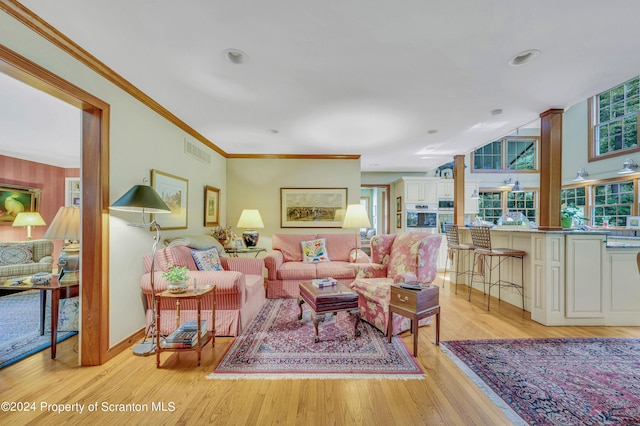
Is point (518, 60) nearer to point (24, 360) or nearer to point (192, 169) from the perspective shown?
point (192, 169)

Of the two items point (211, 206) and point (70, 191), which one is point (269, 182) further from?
point (70, 191)

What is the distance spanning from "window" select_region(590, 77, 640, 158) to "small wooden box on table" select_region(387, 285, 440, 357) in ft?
23.8

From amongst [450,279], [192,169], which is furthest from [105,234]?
[450,279]

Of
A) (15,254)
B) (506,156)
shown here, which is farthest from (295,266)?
(506,156)

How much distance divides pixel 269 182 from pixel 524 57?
4.11 meters

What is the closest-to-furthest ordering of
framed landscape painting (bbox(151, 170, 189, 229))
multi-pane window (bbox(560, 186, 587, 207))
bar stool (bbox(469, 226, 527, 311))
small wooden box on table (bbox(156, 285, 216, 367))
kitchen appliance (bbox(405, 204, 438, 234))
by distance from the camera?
small wooden box on table (bbox(156, 285, 216, 367))
framed landscape painting (bbox(151, 170, 189, 229))
bar stool (bbox(469, 226, 527, 311))
kitchen appliance (bbox(405, 204, 438, 234))
multi-pane window (bbox(560, 186, 587, 207))

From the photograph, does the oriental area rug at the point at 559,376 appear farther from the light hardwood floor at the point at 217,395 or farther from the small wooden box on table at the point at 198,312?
the small wooden box on table at the point at 198,312

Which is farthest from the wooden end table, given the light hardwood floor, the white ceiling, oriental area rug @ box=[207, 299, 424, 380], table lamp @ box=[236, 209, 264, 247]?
table lamp @ box=[236, 209, 264, 247]

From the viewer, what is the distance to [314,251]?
4488mm

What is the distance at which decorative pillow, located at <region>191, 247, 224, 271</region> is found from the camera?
305cm

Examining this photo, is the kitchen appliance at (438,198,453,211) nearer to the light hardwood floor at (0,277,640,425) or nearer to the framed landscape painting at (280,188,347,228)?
the framed landscape painting at (280,188,347,228)

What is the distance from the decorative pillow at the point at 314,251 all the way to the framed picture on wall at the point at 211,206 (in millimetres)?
1580

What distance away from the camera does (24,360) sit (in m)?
2.23

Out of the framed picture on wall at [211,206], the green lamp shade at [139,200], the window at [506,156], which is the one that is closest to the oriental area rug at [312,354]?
the green lamp shade at [139,200]
